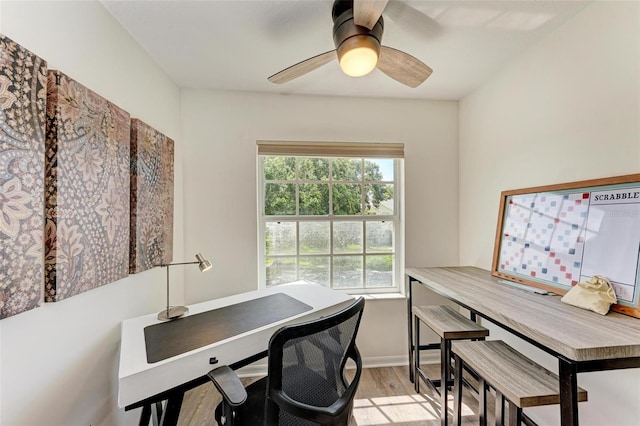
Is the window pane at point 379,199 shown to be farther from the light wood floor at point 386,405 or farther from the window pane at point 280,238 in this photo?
the light wood floor at point 386,405

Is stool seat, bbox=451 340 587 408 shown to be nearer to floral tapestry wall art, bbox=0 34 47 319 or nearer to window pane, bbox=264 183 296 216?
window pane, bbox=264 183 296 216

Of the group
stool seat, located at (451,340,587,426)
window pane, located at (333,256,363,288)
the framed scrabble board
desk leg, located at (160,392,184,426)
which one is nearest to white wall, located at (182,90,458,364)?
window pane, located at (333,256,363,288)

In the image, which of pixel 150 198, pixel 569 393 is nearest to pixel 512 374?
pixel 569 393

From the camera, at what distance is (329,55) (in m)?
1.36

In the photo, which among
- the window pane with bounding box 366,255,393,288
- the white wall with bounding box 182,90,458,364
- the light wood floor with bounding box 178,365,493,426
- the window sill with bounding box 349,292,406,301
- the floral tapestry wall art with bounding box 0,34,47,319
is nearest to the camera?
the floral tapestry wall art with bounding box 0,34,47,319

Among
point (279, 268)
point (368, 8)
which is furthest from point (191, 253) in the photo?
point (368, 8)

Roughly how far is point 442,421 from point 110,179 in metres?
2.26

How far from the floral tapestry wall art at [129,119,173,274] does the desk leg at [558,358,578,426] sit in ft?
6.32

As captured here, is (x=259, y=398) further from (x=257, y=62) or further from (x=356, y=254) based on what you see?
(x=257, y=62)

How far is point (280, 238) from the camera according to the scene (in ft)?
7.81

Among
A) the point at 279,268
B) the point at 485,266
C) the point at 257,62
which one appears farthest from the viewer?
the point at 279,268

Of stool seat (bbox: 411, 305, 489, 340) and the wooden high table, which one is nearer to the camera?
the wooden high table

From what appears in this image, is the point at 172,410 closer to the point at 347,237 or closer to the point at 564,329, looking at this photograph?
the point at 564,329

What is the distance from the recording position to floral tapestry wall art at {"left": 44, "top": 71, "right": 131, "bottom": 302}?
0.98 metres
